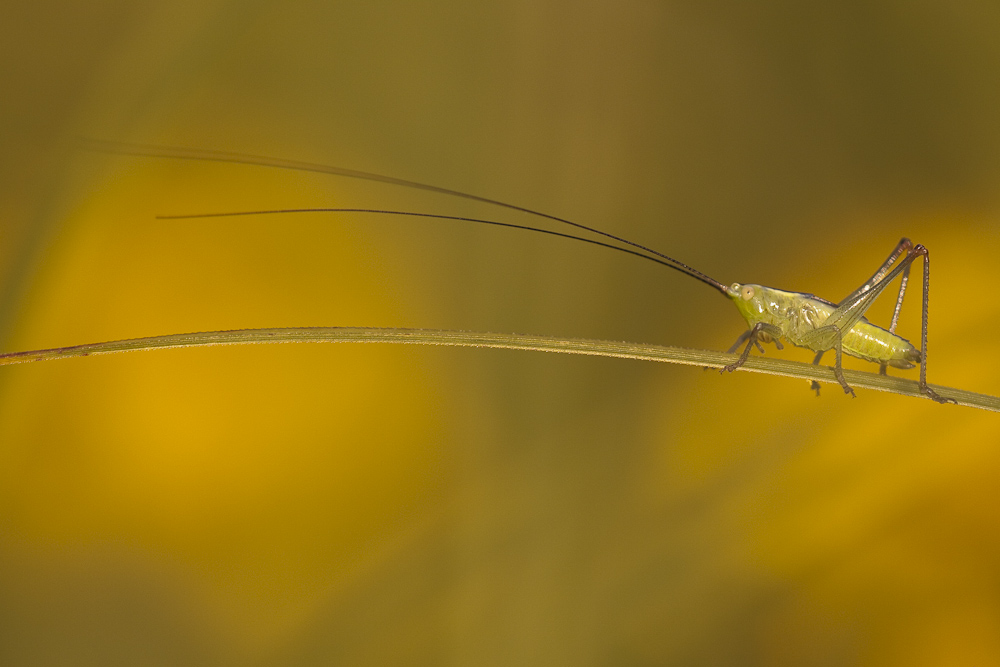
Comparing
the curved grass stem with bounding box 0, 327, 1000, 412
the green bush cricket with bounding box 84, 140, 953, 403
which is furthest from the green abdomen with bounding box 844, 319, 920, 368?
the curved grass stem with bounding box 0, 327, 1000, 412

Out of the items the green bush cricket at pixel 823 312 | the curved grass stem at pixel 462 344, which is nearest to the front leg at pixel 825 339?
the green bush cricket at pixel 823 312

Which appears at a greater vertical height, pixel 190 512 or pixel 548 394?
pixel 548 394

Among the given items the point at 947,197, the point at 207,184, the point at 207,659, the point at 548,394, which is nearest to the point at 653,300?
the point at 548,394

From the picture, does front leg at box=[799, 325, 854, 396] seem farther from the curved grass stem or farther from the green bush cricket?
the curved grass stem

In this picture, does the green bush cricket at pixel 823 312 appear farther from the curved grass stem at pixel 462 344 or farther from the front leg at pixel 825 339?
the curved grass stem at pixel 462 344

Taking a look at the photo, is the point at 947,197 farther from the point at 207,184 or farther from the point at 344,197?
the point at 207,184

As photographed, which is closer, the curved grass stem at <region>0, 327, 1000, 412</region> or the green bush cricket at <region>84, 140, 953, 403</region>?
the curved grass stem at <region>0, 327, 1000, 412</region>
